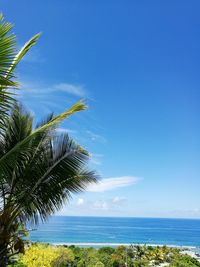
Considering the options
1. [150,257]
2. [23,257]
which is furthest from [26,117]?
[150,257]

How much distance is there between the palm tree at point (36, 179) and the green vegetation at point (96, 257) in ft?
53.2

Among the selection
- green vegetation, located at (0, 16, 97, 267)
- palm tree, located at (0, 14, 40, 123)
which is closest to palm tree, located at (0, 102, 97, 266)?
green vegetation, located at (0, 16, 97, 267)

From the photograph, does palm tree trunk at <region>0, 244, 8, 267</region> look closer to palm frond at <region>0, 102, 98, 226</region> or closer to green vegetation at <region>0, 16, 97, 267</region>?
green vegetation at <region>0, 16, 97, 267</region>

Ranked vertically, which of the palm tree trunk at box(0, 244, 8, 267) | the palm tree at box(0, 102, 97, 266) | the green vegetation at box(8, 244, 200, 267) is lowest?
the green vegetation at box(8, 244, 200, 267)

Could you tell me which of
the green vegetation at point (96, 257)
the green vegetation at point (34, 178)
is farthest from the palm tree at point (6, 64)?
the green vegetation at point (96, 257)

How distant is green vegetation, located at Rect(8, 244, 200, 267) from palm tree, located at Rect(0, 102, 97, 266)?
16.2 metres

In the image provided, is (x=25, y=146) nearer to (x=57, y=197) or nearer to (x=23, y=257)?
(x=57, y=197)

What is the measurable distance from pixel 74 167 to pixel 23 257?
57.5 feet

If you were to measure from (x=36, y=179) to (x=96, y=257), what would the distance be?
114ft

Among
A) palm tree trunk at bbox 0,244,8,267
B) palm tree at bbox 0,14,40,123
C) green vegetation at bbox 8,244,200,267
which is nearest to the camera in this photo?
palm tree at bbox 0,14,40,123

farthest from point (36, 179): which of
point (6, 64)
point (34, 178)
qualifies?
point (6, 64)

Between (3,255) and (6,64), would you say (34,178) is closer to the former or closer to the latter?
(3,255)

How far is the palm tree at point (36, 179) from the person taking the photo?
20.4 ft

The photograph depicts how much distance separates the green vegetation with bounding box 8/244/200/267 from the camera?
2328 cm
